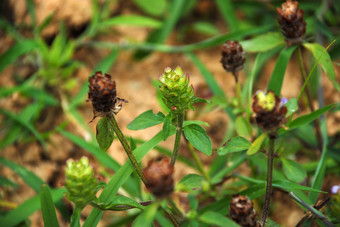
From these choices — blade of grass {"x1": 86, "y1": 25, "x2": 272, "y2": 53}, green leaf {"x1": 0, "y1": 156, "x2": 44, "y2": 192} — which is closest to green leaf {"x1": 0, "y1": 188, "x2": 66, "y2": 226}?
green leaf {"x1": 0, "y1": 156, "x2": 44, "y2": 192}

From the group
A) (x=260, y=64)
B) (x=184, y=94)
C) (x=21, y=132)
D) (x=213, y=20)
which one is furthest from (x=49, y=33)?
(x=184, y=94)

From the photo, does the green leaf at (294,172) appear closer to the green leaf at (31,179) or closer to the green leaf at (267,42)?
the green leaf at (267,42)

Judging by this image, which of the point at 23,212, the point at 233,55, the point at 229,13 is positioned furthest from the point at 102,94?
the point at 229,13

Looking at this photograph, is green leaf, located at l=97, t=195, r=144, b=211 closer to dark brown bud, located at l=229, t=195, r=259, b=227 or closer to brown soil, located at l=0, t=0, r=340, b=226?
dark brown bud, located at l=229, t=195, r=259, b=227

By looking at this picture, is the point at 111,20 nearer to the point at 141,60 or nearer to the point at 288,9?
the point at 141,60

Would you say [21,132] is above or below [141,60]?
below

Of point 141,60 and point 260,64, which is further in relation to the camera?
point 141,60
